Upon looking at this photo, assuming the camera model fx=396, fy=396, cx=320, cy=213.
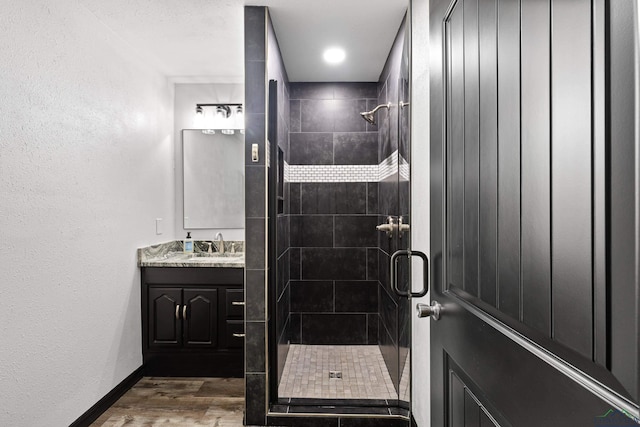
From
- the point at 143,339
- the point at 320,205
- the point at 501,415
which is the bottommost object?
the point at 143,339

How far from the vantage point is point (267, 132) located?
2.30 m

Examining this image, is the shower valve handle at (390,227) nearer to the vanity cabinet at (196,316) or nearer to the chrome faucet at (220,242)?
the vanity cabinet at (196,316)

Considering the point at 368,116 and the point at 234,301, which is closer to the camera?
the point at 234,301

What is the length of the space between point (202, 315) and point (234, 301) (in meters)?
0.27

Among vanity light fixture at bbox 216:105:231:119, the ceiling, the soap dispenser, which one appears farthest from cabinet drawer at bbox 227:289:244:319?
the ceiling

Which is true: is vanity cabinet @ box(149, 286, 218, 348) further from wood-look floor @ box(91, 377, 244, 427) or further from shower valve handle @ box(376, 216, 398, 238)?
shower valve handle @ box(376, 216, 398, 238)

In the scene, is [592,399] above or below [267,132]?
below

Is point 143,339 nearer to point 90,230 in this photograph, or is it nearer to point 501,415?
point 90,230

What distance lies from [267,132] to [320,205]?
55.7 inches

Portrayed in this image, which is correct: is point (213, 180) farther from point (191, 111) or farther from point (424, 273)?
point (424, 273)

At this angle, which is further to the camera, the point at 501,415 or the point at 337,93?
the point at 337,93

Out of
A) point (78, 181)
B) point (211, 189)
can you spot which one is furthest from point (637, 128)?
point (211, 189)

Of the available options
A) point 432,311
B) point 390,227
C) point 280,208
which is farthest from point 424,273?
point 280,208

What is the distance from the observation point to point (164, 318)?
9.91ft
